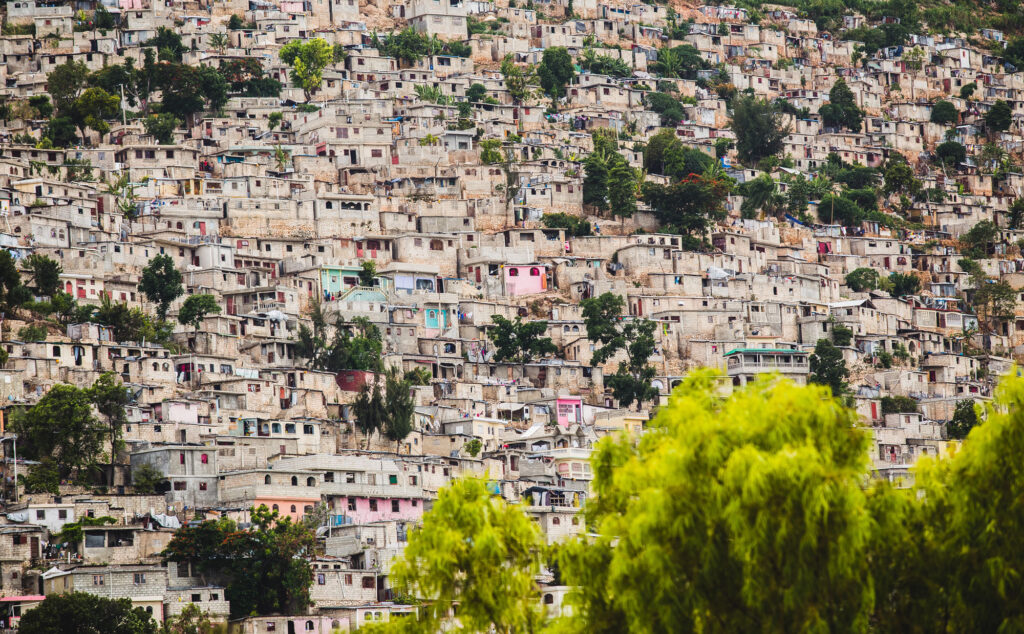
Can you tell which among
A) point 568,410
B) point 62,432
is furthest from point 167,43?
point 62,432

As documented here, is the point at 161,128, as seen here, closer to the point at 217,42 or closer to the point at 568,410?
the point at 217,42

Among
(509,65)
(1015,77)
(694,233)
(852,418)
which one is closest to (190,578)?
(852,418)

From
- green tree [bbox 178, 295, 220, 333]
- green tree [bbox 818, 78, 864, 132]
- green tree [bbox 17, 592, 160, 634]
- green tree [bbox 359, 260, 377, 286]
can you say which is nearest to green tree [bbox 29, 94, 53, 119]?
green tree [bbox 359, 260, 377, 286]

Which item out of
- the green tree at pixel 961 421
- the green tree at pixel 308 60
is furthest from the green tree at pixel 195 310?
the green tree at pixel 961 421

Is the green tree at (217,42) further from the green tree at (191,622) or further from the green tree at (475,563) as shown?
the green tree at (475,563)

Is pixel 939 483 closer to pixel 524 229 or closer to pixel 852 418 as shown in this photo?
pixel 852 418
